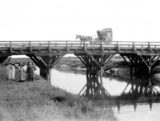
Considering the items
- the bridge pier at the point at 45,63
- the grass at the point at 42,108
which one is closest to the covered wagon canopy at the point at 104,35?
the bridge pier at the point at 45,63

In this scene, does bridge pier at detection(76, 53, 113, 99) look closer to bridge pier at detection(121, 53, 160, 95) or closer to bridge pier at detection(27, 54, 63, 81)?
bridge pier at detection(121, 53, 160, 95)

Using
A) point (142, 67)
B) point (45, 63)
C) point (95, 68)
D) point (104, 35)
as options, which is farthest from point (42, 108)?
point (104, 35)

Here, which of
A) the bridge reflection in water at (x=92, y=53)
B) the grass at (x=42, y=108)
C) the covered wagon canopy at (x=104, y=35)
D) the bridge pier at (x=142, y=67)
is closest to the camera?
the grass at (x=42, y=108)

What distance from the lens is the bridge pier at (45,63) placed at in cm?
2620

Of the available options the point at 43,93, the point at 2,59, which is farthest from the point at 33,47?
the point at 43,93

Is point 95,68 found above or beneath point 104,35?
beneath

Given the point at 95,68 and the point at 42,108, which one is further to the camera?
the point at 95,68

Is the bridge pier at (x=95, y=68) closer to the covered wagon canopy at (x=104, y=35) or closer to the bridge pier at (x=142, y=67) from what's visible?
the bridge pier at (x=142, y=67)

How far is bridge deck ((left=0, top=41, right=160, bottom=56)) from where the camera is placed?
25859 millimetres

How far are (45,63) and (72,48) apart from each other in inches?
127

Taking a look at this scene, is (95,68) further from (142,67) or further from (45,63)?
(45,63)

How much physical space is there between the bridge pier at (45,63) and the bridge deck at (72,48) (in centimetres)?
67

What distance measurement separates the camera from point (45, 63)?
26.6m

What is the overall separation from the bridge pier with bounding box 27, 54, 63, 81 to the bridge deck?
2.21 ft
